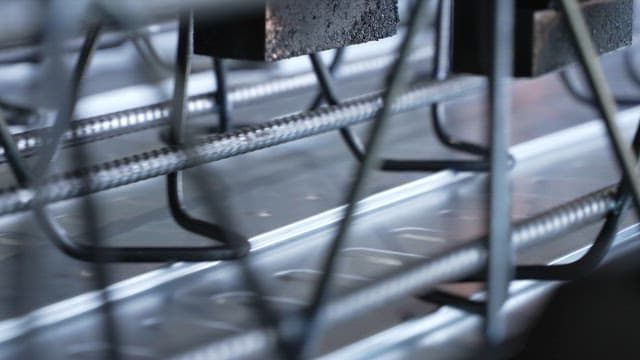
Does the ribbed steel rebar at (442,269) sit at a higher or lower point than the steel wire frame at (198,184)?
lower

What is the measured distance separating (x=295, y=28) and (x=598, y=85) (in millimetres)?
323

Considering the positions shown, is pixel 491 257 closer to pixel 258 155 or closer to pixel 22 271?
pixel 22 271

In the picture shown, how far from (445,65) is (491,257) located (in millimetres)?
1175

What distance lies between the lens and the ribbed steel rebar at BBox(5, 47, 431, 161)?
1.97 m

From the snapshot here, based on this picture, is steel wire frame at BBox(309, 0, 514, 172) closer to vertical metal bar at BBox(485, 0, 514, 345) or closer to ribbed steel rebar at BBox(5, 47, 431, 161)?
ribbed steel rebar at BBox(5, 47, 431, 161)

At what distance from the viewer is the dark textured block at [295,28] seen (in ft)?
3.88

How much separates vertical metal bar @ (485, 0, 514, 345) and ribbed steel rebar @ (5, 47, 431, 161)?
1.89 feet

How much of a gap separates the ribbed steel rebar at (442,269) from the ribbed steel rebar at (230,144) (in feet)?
0.63

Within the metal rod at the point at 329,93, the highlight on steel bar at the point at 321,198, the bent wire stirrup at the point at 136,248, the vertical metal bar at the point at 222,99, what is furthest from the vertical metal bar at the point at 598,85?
the vertical metal bar at the point at 222,99

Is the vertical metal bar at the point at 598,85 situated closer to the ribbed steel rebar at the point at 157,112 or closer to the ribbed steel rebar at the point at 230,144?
the ribbed steel rebar at the point at 230,144

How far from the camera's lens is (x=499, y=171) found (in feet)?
4.77

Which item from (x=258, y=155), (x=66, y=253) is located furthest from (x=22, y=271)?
(x=258, y=155)

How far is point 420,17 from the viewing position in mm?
1232

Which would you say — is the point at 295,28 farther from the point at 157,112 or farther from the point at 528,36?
the point at 157,112
